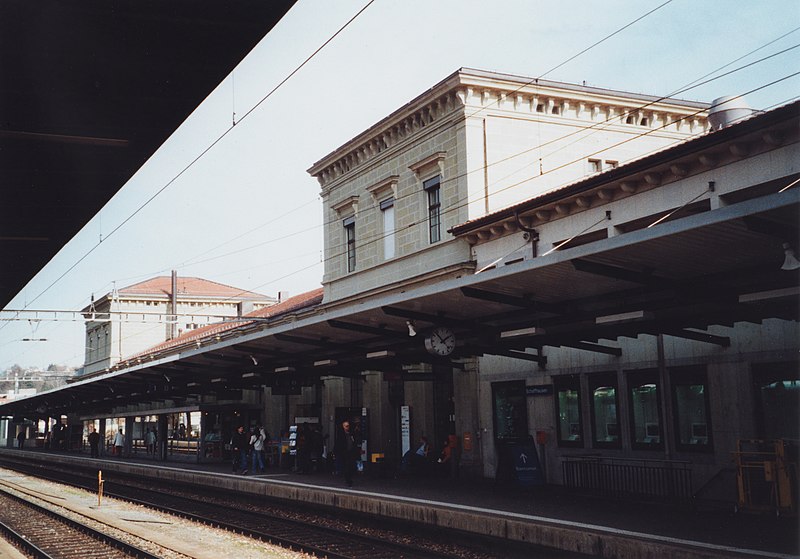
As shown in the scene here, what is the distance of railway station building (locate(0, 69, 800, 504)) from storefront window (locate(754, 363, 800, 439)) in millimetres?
39

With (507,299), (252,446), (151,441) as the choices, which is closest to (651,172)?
(507,299)

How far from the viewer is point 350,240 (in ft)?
103

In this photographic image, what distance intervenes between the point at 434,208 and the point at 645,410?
36.9 ft

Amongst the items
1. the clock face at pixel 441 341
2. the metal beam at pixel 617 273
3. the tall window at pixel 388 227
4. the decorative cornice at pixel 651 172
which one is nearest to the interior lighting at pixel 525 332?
the clock face at pixel 441 341

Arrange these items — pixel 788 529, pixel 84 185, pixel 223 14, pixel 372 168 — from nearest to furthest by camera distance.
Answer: pixel 223 14
pixel 84 185
pixel 788 529
pixel 372 168

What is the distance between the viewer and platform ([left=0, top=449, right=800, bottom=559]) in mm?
10391

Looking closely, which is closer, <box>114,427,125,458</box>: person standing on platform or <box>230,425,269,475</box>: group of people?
<box>230,425,269,475</box>: group of people

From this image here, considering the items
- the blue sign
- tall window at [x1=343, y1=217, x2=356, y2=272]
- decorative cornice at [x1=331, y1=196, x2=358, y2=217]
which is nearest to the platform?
the blue sign

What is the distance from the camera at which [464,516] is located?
13891 millimetres

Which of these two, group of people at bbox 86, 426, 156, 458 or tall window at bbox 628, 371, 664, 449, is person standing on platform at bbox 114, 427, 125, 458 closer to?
group of people at bbox 86, 426, 156, 458

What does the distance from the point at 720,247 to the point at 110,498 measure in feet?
64.0

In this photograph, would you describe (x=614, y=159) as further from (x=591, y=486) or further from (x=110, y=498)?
(x=110, y=498)

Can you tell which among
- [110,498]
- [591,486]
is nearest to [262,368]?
[110,498]

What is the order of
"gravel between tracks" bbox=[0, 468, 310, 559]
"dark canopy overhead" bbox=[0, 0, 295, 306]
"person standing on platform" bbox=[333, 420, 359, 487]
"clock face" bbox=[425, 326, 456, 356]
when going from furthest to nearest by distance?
"person standing on platform" bbox=[333, 420, 359, 487] → "clock face" bbox=[425, 326, 456, 356] → "gravel between tracks" bbox=[0, 468, 310, 559] → "dark canopy overhead" bbox=[0, 0, 295, 306]
